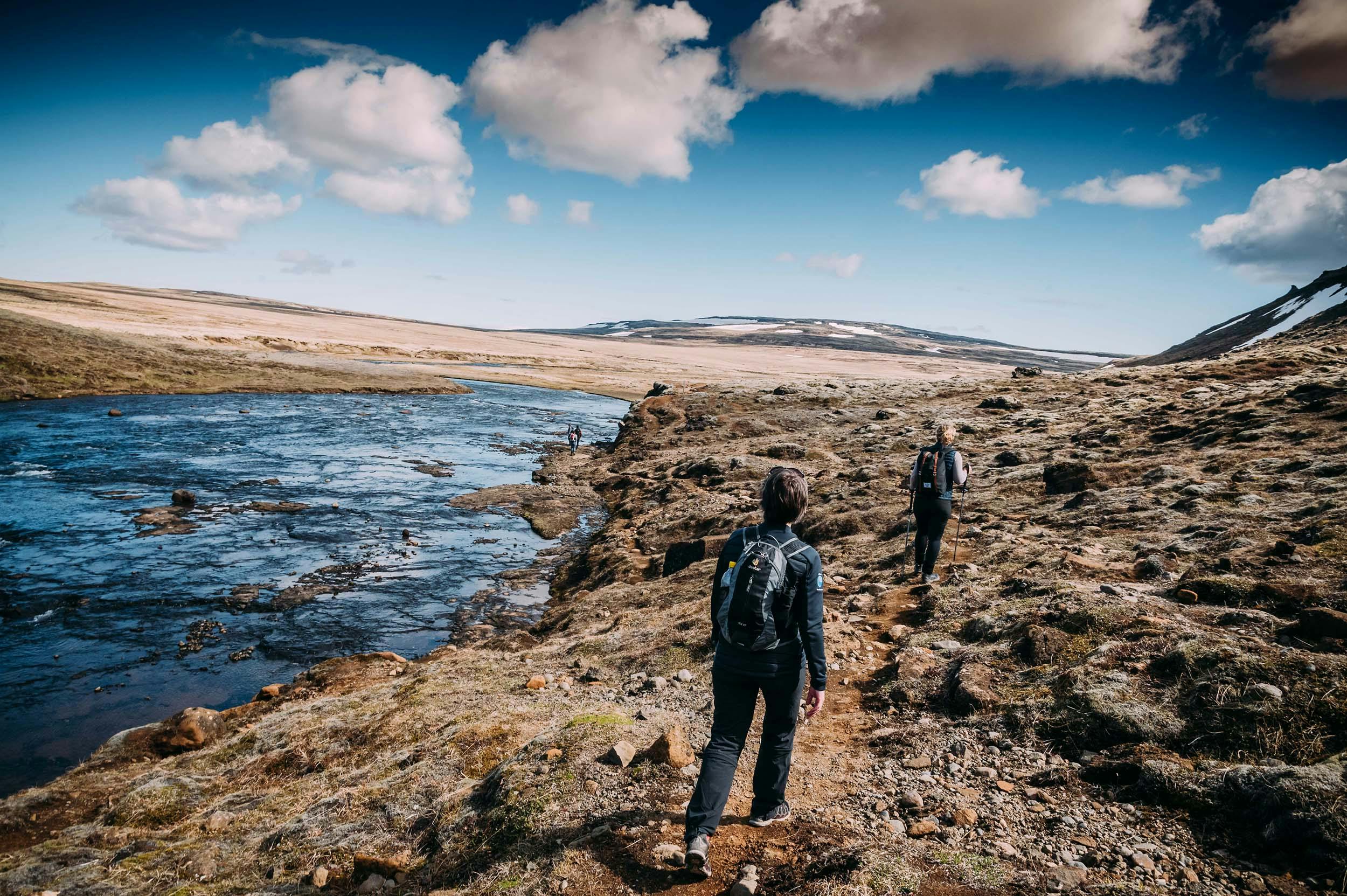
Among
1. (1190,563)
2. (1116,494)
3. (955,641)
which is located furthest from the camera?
(1116,494)

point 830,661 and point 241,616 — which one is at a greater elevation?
point 830,661

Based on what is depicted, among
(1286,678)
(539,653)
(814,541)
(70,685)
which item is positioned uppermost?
(1286,678)

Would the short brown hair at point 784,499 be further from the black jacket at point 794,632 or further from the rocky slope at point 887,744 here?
the rocky slope at point 887,744

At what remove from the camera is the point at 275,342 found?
115062 mm

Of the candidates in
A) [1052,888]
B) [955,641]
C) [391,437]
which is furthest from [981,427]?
[391,437]

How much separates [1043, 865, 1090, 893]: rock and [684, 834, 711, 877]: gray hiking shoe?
272 cm

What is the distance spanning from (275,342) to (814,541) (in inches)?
4851

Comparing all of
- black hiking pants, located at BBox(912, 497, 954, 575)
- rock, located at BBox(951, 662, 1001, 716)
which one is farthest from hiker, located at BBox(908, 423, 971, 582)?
rock, located at BBox(951, 662, 1001, 716)

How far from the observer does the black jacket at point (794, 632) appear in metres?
5.77

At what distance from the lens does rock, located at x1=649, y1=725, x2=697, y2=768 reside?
24.5ft

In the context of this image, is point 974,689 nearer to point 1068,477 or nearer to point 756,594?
point 756,594

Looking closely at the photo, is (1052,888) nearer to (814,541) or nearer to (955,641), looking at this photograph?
(955,641)

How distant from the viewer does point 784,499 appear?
19.5ft

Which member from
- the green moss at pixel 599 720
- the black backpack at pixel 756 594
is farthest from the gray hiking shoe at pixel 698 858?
the green moss at pixel 599 720
